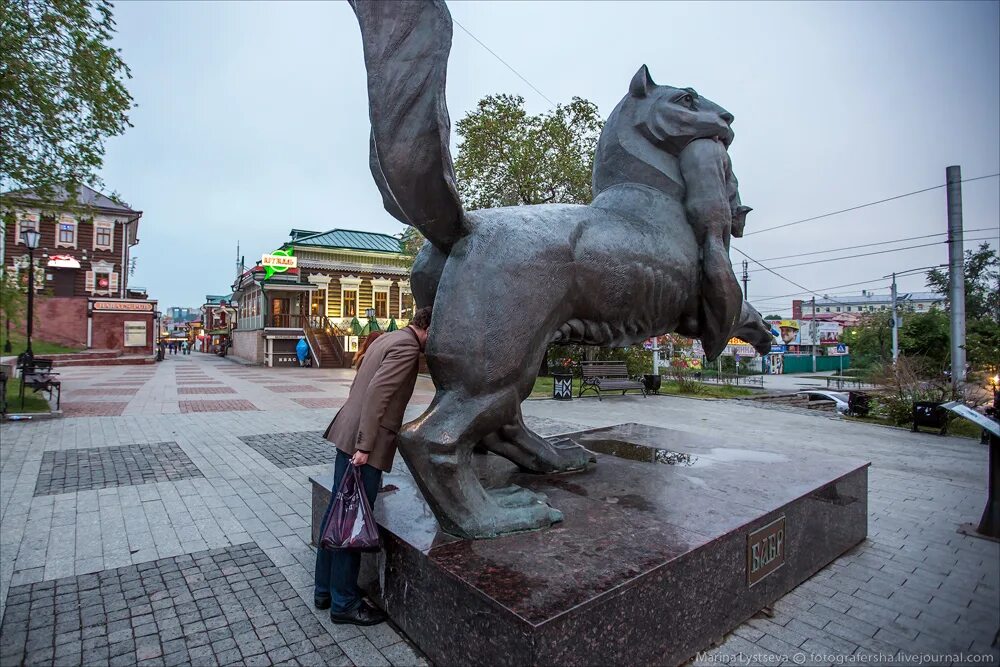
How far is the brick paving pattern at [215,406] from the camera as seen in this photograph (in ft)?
36.4

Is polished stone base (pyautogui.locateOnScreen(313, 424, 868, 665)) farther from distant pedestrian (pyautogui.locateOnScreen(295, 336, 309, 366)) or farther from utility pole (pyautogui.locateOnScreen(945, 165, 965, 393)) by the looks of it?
distant pedestrian (pyautogui.locateOnScreen(295, 336, 309, 366))

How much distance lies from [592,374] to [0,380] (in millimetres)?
12387

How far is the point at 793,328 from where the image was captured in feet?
161

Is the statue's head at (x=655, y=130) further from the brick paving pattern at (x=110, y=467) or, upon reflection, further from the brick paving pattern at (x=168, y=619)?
the brick paving pattern at (x=110, y=467)

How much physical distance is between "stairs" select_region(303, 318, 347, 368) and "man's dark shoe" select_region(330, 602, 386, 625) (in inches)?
1024

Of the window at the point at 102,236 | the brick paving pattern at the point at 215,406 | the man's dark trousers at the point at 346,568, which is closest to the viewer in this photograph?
the man's dark trousers at the point at 346,568

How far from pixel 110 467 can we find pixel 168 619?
13.7 feet

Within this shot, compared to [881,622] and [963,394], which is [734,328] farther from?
[963,394]

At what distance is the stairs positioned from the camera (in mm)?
27922

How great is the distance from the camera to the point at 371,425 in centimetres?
258

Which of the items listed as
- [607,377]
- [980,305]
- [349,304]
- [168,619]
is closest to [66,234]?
[349,304]

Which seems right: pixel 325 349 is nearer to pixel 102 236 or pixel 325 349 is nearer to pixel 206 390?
pixel 206 390

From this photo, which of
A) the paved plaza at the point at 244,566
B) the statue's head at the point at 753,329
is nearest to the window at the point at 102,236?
the paved plaza at the point at 244,566

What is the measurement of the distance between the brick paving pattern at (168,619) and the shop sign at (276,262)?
27.6m
